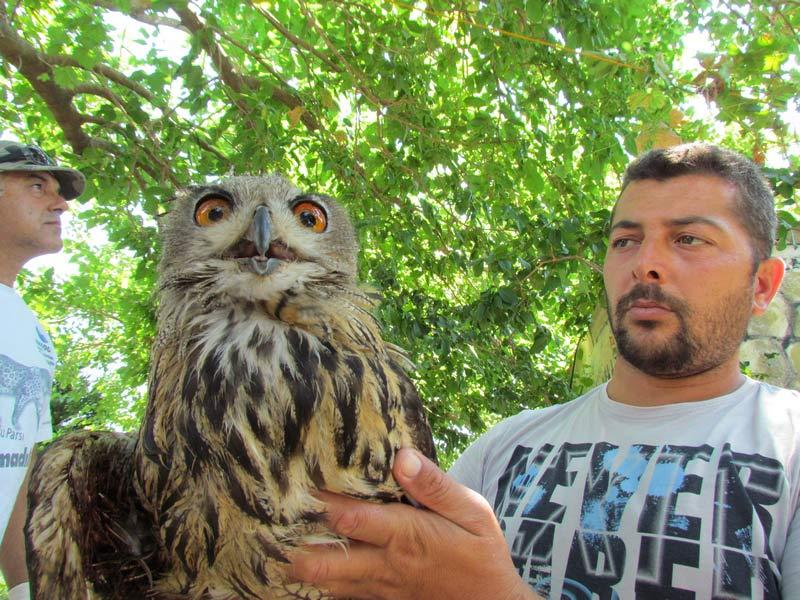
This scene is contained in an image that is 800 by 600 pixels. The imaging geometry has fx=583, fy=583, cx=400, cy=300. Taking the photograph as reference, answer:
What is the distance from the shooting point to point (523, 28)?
11.5ft

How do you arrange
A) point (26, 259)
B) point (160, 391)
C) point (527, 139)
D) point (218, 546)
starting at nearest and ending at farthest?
1. point (218, 546)
2. point (160, 391)
3. point (26, 259)
4. point (527, 139)

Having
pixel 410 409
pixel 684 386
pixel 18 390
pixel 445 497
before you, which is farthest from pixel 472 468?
pixel 18 390

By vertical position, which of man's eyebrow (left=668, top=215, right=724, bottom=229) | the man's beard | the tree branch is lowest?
the man's beard

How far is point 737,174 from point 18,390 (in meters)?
3.22

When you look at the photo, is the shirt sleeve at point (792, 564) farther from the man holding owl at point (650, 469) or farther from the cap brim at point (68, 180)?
the cap brim at point (68, 180)

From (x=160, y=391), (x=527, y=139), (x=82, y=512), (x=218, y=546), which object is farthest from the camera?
(x=527, y=139)

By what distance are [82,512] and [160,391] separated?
56 cm

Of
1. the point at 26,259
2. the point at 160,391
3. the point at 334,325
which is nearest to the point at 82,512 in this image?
the point at 160,391

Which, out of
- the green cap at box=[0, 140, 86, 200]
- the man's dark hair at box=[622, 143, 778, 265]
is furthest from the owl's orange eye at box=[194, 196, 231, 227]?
the green cap at box=[0, 140, 86, 200]

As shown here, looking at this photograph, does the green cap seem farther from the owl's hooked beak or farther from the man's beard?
the man's beard

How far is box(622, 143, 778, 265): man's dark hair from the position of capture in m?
1.90

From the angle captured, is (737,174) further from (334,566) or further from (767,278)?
(334,566)

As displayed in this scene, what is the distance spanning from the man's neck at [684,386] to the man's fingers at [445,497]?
29.1 inches

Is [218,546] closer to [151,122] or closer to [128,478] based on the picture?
[128,478]
